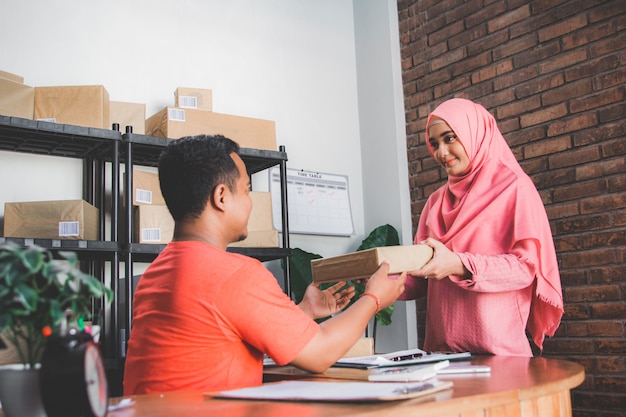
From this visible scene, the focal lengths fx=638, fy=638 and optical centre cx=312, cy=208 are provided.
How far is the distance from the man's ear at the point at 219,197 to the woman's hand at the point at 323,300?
0.49 metres

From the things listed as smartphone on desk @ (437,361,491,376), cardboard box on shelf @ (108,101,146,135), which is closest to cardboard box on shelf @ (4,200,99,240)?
cardboard box on shelf @ (108,101,146,135)

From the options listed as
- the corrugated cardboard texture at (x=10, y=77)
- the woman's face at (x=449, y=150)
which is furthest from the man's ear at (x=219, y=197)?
Answer: the corrugated cardboard texture at (x=10, y=77)

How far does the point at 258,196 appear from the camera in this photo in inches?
118

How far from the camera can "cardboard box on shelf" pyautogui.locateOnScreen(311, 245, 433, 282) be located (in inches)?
61.0

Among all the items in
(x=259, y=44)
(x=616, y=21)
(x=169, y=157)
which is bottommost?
(x=169, y=157)

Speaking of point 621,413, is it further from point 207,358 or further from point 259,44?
point 259,44

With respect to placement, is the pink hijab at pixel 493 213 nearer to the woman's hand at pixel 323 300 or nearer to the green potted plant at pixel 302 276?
the woman's hand at pixel 323 300

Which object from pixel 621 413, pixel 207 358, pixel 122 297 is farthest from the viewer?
pixel 122 297

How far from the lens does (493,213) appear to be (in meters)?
1.84

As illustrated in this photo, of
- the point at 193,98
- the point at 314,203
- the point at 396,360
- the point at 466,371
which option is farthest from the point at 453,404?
the point at 314,203

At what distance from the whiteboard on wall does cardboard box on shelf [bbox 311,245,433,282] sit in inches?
64.2

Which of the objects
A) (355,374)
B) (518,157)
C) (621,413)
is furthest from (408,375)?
(518,157)

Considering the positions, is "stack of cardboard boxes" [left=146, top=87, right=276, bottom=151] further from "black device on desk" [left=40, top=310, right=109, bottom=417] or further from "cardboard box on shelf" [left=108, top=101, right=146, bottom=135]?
"black device on desk" [left=40, top=310, right=109, bottom=417]

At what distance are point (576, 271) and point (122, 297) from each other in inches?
76.6
